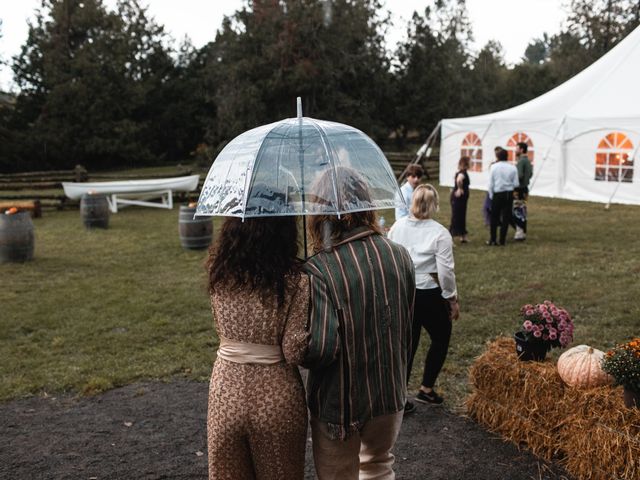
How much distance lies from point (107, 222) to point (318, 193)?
13.6 metres

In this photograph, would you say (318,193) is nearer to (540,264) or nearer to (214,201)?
(214,201)

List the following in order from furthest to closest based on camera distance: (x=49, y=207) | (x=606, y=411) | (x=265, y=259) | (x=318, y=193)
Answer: (x=49, y=207), (x=606, y=411), (x=318, y=193), (x=265, y=259)

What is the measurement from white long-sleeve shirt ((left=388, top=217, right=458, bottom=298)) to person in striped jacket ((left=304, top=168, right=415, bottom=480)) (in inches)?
72.0

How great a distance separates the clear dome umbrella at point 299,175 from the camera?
2.41 m

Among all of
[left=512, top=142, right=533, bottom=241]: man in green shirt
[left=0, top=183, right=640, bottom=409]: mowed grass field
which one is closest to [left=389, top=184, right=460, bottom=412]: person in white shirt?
[left=0, top=183, right=640, bottom=409]: mowed grass field

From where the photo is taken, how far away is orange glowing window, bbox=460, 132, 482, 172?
814 inches

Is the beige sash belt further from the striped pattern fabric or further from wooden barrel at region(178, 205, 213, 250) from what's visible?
wooden barrel at region(178, 205, 213, 250)

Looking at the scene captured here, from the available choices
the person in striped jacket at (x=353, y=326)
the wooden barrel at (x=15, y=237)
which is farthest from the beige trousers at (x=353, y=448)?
the wooden barrel at (x=15, y=237)

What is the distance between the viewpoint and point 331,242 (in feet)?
8.09

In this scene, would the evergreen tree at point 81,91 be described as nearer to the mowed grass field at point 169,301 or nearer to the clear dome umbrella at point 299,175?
the mowed grass field at point 169,301

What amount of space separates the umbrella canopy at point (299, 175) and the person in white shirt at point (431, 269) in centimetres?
175

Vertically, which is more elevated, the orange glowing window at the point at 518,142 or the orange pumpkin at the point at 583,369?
the orange glowing window at the point at 518,142

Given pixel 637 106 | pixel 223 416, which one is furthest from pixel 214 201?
pixel 637 106

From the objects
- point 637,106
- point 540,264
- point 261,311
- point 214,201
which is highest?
point 637,106
